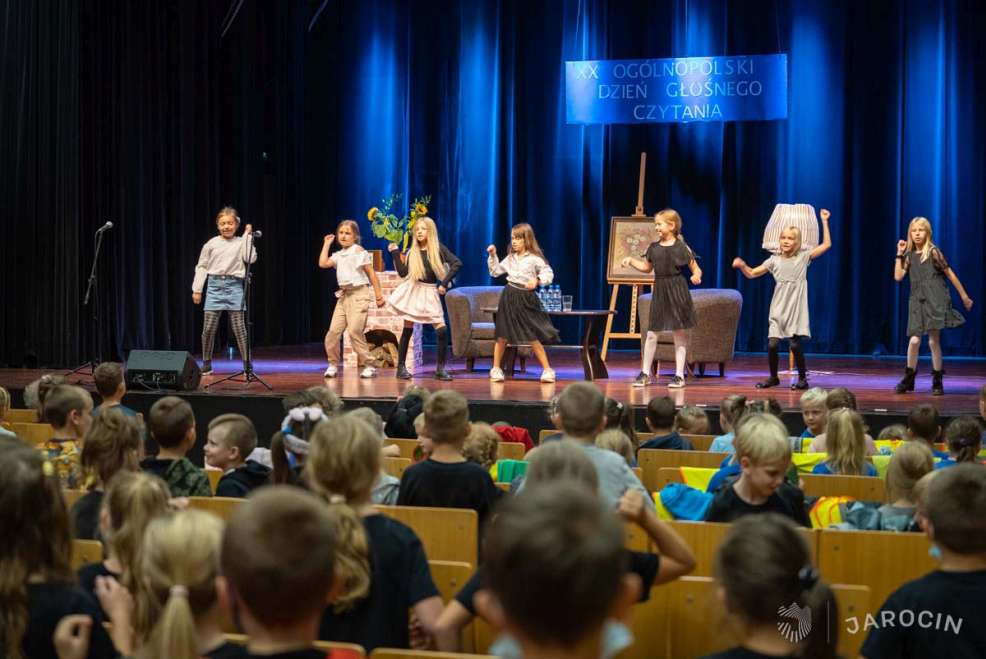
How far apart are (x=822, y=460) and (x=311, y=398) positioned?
2.06 meters

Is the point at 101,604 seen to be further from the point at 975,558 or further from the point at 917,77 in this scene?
the point at 917,77

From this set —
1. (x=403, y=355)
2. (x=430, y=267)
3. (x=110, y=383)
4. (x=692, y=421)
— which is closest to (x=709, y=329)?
(x=430, y=267)

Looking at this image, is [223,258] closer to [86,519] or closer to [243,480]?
[243,480]

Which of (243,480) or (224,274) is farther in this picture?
(224,274)

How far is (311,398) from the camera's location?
4.75 metres

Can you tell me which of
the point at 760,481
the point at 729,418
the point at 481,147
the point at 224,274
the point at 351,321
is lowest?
the point at 729,418

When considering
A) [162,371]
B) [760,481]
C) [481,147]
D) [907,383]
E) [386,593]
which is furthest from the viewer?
[481,147]

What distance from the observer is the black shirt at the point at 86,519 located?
320 centimetres

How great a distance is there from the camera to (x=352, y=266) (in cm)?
1048

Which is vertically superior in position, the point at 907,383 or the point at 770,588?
the point at 770,588

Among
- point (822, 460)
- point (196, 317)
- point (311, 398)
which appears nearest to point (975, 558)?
point (822, 460)

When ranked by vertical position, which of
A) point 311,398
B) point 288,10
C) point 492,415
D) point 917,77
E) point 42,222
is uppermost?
point 288,10

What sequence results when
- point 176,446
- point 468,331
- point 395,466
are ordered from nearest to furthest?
point 176,446, point 395,466, point 468,331

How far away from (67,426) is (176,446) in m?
0.77
